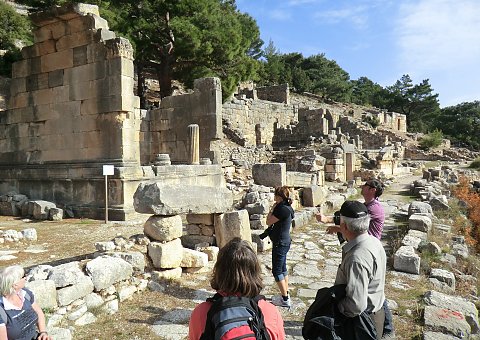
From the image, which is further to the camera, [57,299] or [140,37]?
[140,37]

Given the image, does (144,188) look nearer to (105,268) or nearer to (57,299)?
(105,268)

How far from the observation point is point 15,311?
2.69 meters

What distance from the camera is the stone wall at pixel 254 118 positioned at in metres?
29.3

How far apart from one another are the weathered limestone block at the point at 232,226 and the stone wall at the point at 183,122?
8.90 m

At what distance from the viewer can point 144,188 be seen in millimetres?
5484

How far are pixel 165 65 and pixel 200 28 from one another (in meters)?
2.94

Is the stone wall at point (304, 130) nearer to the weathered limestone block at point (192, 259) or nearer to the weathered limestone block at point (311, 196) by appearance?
the weathered limestone block at point (311, 196)

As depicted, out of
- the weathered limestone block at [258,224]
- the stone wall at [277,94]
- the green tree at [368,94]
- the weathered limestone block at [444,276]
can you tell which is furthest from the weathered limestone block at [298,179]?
the green tree at [368,94]

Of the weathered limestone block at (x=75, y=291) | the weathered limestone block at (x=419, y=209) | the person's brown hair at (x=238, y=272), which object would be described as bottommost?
the weathered limestone block at (x=75, y=291)

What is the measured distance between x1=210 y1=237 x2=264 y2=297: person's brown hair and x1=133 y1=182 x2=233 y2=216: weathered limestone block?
3308 millimetres

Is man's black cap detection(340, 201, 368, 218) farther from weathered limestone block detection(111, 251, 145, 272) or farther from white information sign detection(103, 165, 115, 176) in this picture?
white information sign detection(103, 165, 115, 176)

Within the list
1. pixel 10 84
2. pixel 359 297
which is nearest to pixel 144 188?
pixel 359 297

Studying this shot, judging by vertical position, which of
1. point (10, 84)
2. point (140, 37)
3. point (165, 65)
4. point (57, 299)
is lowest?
point (57, 299)

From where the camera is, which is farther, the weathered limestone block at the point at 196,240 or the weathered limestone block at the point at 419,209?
the weathered limestone block at the point at 419,209
